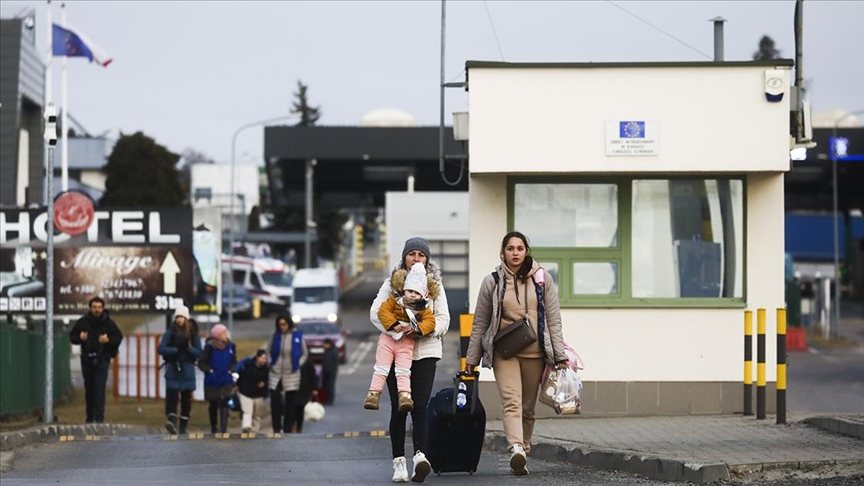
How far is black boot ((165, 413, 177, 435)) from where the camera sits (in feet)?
64.9

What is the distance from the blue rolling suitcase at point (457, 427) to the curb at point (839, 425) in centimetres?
304

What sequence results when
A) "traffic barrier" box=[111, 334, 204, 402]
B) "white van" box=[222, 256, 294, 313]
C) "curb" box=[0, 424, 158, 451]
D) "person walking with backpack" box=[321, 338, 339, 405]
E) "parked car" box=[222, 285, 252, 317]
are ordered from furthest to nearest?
"white van" box=[222, 256, 294, 313], "parked car" box=[222, 285, 252, 317], "traffic barrier" box=[111, 334, 204, 402], "person walking with backpack" box=[321, 338, 339, 405], "curb" box=[0, 424, 158, 451]

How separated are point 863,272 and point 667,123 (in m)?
70.2

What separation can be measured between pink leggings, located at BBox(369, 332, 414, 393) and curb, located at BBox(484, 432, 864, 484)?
159cm

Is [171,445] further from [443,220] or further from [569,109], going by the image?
[443,220]

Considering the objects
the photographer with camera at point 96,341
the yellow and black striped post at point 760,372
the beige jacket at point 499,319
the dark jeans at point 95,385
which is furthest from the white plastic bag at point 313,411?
the beige jacket at point 499,319

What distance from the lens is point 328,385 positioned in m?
32.1

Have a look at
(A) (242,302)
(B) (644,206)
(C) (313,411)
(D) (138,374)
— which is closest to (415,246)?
(B) (644,206)

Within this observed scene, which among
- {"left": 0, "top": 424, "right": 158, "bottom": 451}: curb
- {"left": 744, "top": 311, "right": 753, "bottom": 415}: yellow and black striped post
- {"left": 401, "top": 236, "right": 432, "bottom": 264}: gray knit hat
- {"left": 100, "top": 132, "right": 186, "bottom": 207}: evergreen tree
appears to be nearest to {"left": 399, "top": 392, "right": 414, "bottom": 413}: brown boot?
{"left": 401, "top": 236, "right": 432, "bottom": 264}: gray knit hat

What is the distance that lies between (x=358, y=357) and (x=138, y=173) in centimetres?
3878

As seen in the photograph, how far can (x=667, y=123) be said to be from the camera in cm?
1525

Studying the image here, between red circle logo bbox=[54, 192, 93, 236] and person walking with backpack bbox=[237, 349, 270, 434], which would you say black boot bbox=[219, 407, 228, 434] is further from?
red circle logo bbox=[54, 192, 93, 236]

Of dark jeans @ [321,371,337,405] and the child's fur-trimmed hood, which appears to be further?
dark jeans @ [321,371,337,405]

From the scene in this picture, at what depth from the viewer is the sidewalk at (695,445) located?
9.61 metres
